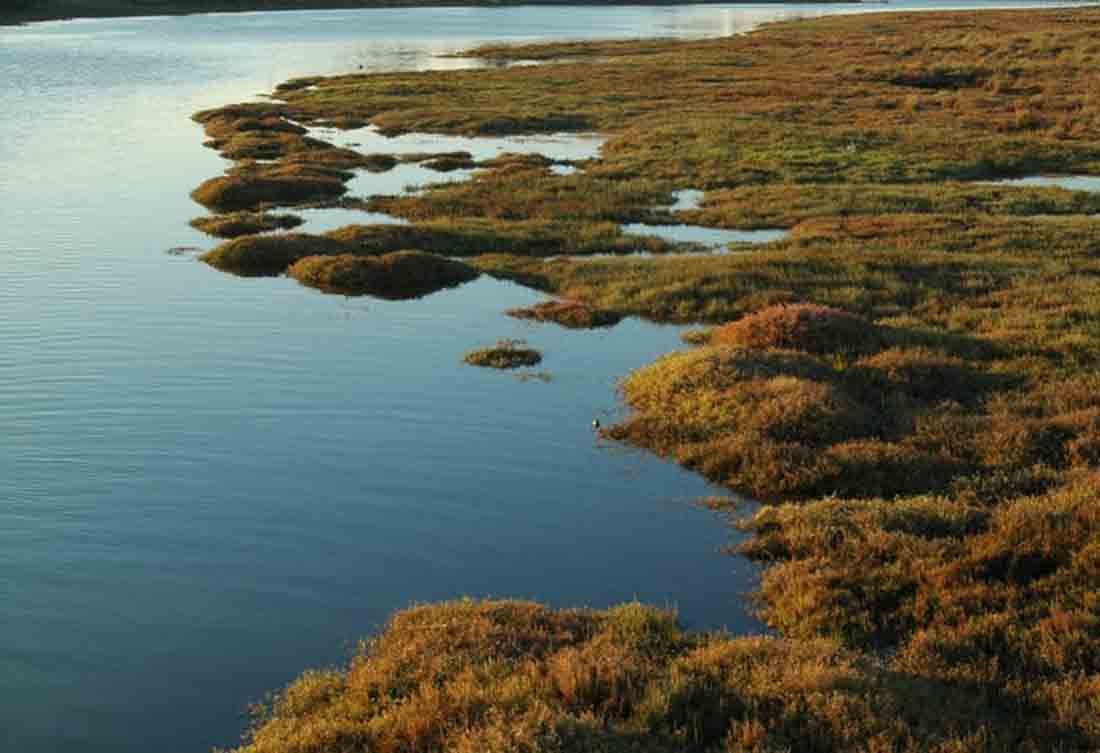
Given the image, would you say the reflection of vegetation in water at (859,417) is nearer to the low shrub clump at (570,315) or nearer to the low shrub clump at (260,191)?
the low shrub clump at (570,315)

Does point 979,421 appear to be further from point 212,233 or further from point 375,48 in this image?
point 375,48

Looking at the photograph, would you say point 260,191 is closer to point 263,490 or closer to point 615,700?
point 263,490

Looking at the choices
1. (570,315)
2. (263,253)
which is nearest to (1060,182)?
(570,315)

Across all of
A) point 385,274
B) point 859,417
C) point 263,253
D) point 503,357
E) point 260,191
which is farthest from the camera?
point 260,191

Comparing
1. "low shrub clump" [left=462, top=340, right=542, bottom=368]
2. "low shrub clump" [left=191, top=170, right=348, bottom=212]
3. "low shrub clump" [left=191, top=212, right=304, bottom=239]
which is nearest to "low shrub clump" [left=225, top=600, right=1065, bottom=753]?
"low shrub clump" [left=462, top=340, right=542, bottom=368]

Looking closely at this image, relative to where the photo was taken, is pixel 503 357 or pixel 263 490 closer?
pixel 263 490

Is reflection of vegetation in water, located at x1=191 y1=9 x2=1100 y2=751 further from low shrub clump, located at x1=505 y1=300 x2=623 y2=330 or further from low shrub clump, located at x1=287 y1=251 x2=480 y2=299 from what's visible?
low shrub clump, located at x1=287 y1=251 x2=480 y2=299
